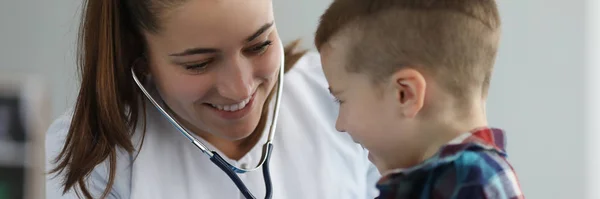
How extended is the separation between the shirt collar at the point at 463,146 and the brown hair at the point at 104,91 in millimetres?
469

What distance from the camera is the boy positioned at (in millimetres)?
792

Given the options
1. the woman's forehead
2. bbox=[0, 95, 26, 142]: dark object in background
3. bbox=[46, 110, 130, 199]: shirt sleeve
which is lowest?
bbox=[46, 110, 130, 199]: shirt sleeve

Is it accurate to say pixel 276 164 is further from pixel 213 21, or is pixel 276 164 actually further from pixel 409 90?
pixel 409 90

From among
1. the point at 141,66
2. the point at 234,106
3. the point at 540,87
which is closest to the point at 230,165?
the point at 234,106

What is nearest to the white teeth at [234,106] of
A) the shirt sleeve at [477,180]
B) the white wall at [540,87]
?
the shirt sleeve at [477,180]

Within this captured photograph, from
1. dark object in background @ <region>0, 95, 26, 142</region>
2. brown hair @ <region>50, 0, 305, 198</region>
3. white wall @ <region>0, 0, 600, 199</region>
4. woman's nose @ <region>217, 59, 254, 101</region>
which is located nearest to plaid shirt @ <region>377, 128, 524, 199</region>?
woman's nose @ <region>217, 59, 254, 101</region>

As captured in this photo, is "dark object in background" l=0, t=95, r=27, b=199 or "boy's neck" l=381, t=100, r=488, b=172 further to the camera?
"dark object in background" l=0, t=95, r=27, b=199

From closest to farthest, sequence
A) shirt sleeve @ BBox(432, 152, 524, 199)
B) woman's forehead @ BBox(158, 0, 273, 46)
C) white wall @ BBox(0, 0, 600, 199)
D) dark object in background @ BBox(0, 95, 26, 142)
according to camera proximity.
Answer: shirt sleeve @ BBox(432, 152, 524, 199)
woman's forehead @ BBox(158, 0, 273, 46)
white wall @ BBox(0, 0, 600, 199)
dark object in background @ BBox(0, 95, 26, 142)

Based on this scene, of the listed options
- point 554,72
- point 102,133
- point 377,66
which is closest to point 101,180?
point 102,133

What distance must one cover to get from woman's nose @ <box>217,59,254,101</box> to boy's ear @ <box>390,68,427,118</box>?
304 millimetres

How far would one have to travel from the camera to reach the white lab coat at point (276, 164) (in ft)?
3.93

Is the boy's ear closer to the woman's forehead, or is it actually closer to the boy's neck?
the boy's neck

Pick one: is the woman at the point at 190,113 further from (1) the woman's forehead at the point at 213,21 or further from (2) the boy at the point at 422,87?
(2) the boy at the point at 422,87

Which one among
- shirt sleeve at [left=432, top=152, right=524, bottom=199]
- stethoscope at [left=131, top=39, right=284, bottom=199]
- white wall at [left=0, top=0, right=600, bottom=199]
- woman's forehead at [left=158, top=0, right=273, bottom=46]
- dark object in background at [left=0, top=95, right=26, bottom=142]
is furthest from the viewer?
dark object in background at [left=0, top=95, right=26, bottom=142]
